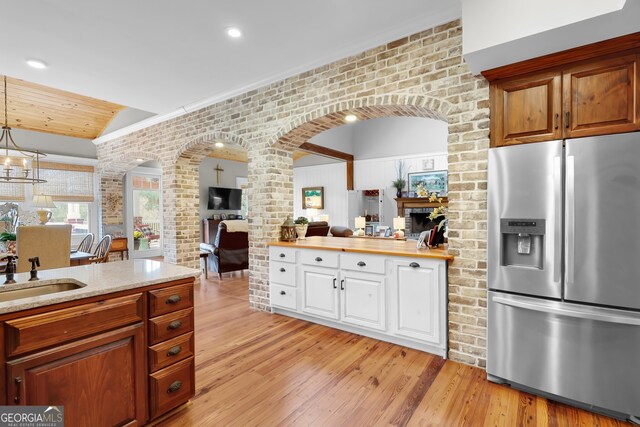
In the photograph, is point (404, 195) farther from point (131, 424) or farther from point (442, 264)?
point (131, 424)

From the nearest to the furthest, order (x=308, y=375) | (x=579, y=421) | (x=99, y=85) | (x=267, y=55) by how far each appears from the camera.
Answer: (x=579, y=421) < (x=308, y=375) < (x=267, y=55) < (x=99, y=85)

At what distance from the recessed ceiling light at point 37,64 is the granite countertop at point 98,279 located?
2673 millimetres

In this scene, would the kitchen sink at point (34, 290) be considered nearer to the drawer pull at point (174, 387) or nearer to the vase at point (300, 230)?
the drawer pull at point (174, 387)

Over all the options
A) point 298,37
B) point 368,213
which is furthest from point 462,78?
point 368,213

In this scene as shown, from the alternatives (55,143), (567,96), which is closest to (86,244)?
(55,143)

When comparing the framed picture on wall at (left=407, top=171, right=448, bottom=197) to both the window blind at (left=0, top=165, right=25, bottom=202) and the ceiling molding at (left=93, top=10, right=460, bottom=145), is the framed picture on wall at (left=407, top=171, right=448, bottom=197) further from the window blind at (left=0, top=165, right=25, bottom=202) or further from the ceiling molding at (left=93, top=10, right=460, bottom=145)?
the window blind at (left=0, top=165, right=25, bottom=202)

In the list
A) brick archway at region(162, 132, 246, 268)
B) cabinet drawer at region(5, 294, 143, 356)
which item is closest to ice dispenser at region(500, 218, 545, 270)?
cabinet drawer at region(5, 294, 143, 356)

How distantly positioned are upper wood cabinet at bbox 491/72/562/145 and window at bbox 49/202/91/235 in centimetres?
838

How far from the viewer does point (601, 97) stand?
6.23 ft

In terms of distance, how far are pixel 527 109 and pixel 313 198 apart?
7.99 metres

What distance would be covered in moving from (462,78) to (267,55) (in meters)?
1.94

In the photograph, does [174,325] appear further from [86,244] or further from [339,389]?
[86,244]

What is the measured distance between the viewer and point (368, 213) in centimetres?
912

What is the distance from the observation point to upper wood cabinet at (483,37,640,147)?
6.01ft
